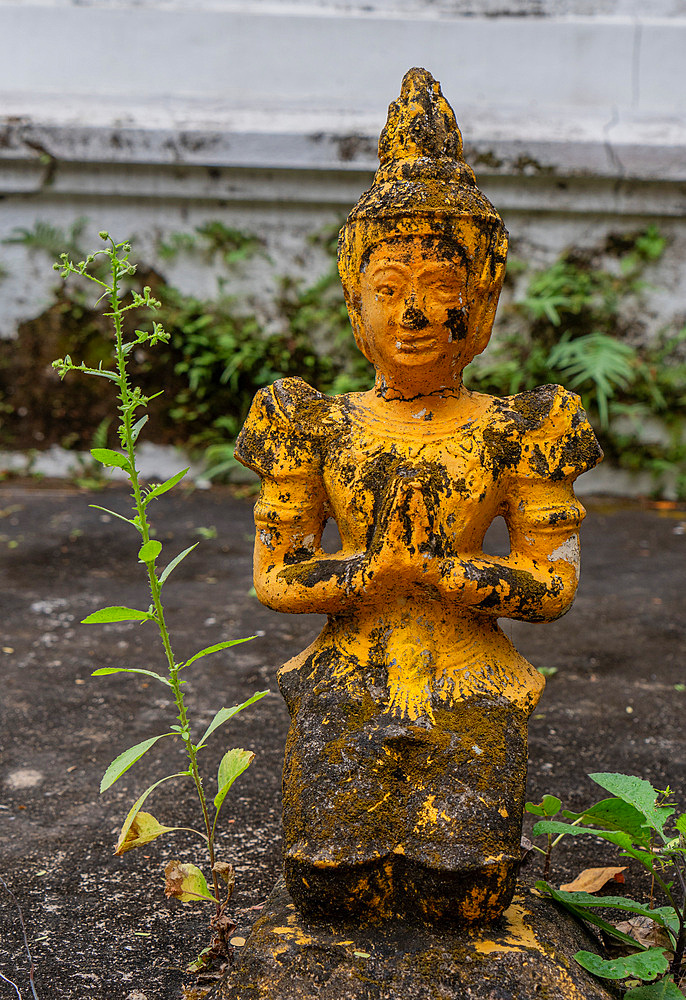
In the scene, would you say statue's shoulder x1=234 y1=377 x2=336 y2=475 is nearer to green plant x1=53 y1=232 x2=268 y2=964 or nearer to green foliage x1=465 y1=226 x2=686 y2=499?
green plant x1=53 y1=232 x2=268 y2=964

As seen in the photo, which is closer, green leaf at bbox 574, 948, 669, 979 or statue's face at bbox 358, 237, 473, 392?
green leaf at bbox 574, 948, 669, 979

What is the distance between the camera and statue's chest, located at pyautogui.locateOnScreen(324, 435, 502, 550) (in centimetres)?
206

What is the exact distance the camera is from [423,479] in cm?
203

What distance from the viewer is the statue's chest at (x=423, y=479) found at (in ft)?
6.77

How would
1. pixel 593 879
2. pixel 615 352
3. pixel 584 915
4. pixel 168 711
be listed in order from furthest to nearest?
pixel 615 352 < pixel 168 711 < pixel 593 879 < pixel 584 915

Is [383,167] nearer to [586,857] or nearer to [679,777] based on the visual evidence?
[586,857]

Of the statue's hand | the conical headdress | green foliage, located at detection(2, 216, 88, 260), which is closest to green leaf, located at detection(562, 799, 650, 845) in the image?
the statue's hand

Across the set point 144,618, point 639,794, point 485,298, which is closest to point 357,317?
point 485,298

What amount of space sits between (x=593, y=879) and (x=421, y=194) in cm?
168

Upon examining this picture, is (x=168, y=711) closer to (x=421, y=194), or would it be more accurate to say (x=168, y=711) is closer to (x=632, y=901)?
(x=632, y=901)

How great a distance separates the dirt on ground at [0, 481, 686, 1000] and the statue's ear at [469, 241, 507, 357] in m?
1.44

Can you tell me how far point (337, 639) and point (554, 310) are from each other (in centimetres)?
467

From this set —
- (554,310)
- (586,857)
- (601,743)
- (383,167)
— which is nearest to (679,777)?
(601,743)

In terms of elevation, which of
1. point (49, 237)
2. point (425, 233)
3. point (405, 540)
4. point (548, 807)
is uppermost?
point (49, 237)
